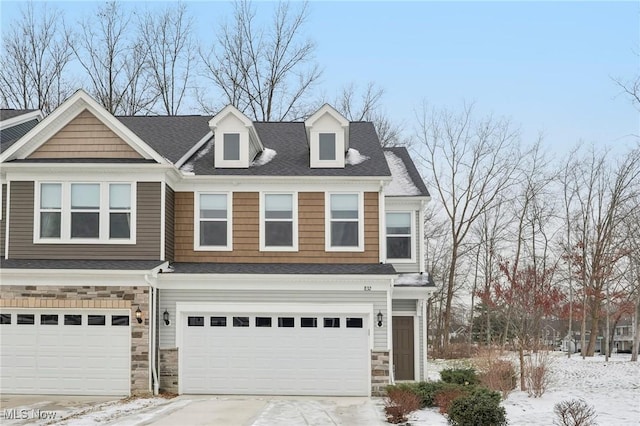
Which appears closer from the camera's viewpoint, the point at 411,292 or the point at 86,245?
the point at 86,245

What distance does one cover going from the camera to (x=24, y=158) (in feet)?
60.0

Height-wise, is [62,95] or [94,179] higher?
[62,95]

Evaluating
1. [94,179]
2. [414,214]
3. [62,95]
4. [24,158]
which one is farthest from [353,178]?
[62,95]

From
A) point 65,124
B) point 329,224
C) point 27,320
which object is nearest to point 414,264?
point 329,224

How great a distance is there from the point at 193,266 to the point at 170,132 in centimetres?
568

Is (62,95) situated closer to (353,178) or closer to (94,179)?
(94,179)

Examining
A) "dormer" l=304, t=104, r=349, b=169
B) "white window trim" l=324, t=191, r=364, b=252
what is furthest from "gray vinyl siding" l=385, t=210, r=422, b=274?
"dormer" l=304, t=104, r=349, b=169

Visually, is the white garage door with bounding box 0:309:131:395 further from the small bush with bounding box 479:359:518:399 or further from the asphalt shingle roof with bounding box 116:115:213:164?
the small bush with bounding box 479:359:518:399

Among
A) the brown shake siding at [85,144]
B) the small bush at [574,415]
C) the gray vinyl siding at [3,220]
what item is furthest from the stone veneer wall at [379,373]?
the gray vinyl siding at [3,220]

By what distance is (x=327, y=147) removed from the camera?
19.8 metres

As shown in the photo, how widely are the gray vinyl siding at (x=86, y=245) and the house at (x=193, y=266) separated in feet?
0.12

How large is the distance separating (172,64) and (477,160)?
16.4 metres

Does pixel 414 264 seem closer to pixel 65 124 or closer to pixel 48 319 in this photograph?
pixel 48 319

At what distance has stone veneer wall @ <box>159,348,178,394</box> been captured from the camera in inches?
684
